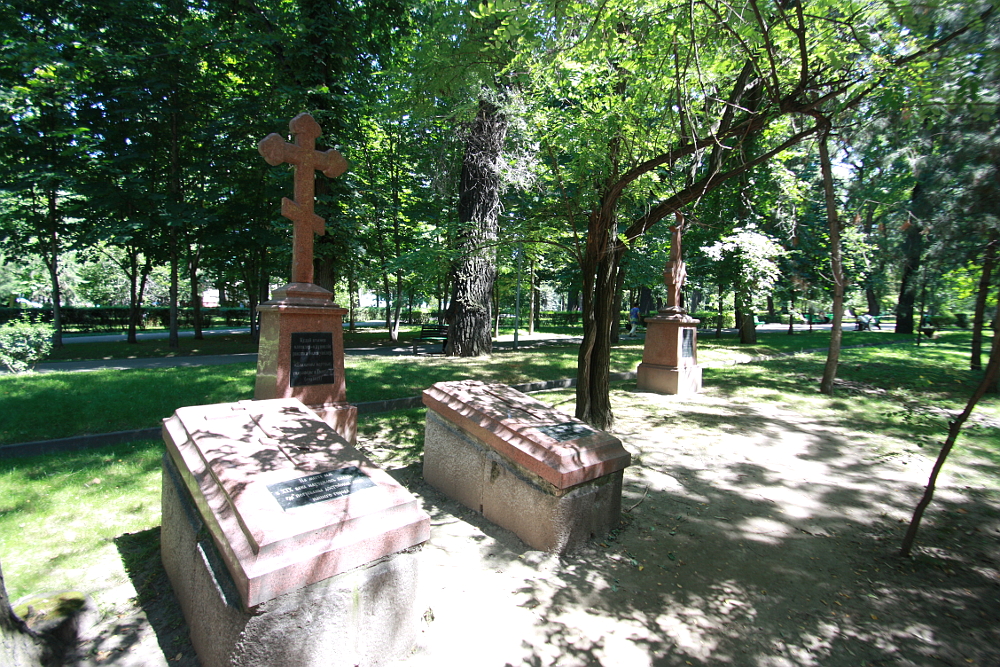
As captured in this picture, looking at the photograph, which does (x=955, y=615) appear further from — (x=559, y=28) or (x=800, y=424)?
(x=559, y=28)

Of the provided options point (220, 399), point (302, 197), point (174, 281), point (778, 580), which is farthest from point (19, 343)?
point (778, 580)

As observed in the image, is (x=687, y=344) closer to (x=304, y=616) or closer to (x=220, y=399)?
(x=220, y=399)

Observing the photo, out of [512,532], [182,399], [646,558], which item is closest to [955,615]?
[646,558]

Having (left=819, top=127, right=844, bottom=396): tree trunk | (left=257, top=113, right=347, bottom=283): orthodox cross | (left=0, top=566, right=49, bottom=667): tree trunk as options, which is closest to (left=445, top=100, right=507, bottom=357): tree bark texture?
(left=257, top=113, right=347, bottom=283): orthodox cross

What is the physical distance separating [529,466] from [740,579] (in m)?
1.64

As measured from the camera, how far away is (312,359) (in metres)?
5.47

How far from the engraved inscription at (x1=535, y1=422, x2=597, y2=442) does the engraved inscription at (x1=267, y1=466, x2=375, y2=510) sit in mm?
1579

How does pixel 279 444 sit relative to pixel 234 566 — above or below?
above

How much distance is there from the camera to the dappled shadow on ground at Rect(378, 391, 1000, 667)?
257 cm

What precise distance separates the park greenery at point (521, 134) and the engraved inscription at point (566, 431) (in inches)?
88.1

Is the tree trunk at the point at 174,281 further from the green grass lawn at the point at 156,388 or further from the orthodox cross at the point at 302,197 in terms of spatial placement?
the orthodox cross at the point at 302,197

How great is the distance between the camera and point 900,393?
9.64m

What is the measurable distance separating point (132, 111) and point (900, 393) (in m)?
19.1

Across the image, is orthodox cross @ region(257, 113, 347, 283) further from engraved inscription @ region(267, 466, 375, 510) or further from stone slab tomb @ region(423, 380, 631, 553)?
engraved inscription @ region(267, 466, 375, 510)
